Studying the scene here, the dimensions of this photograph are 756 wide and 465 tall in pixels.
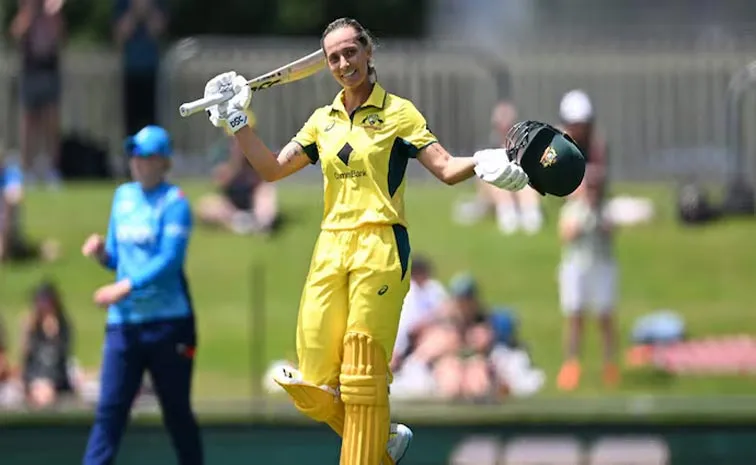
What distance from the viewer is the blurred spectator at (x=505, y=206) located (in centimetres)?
1314

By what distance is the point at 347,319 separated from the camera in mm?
6480

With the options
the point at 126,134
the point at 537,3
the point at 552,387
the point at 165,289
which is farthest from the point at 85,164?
the point at 537,3

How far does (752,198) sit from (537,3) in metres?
10.8

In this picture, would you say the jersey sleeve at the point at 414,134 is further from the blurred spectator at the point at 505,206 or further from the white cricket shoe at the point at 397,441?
the blurred spectator at the point at 505,206

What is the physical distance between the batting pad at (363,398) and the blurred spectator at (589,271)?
207 inches

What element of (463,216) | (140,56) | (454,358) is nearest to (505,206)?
(463,216)

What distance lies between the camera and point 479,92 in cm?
1433

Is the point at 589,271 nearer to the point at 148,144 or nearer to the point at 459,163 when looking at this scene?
the point at 148,144

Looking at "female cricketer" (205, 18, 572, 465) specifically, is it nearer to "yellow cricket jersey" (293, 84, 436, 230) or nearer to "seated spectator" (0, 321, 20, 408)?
"yellow cricket jersey" (293, 84, 436, 230)

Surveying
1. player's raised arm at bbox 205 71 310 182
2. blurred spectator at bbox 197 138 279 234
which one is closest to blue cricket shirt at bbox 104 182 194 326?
player's raised arm at bbox 205 71 310 182

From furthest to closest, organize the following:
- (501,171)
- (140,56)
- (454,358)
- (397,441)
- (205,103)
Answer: (140,56) < (454,358) < (397,441) < (205,103) < (501,171)

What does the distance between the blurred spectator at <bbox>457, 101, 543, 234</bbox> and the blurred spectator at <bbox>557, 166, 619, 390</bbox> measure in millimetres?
1391

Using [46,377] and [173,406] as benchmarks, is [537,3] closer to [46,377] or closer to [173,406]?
[46,377]

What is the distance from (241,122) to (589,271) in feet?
18.3
